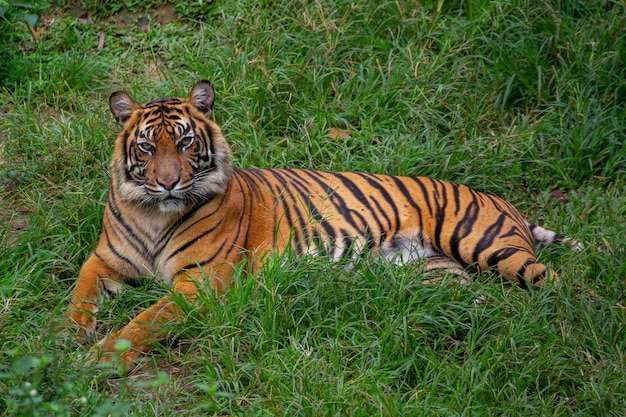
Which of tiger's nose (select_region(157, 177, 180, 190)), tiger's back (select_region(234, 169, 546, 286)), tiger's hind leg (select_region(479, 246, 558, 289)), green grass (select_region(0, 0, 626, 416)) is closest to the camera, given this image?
green grass (select_region(0, 0, 626, 416))

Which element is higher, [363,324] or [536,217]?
[363,324]

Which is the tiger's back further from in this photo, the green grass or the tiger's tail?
the green grass

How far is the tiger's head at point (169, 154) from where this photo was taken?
14.9ft

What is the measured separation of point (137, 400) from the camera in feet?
12.2

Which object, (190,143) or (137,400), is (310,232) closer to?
(190,143)

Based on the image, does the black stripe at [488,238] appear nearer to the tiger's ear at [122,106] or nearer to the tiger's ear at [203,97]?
the tiger's ear at [203,97]

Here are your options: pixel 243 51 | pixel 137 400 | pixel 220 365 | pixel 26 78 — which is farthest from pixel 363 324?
pixel 26 78

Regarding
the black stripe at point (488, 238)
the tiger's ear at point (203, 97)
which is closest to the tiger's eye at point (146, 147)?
the tiger's ear at point (203, 97)

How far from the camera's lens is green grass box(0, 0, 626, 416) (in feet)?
12.9

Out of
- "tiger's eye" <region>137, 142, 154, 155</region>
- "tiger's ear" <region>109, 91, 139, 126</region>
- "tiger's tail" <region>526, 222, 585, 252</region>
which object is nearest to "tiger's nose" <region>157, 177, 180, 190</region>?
"tiger's eye" <region>137, 142, 154, 155</region>

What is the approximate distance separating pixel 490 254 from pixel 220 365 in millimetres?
1797

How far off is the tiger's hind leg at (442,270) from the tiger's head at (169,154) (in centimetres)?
116

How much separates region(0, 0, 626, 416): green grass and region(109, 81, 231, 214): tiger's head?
48 centimetres

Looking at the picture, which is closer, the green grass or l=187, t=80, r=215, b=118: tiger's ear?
the green grass
